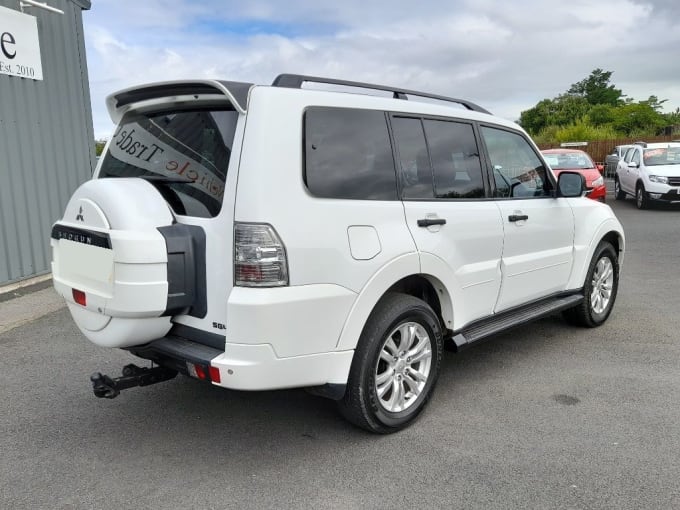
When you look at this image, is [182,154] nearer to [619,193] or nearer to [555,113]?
[619,193]

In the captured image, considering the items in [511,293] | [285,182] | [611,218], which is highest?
[285,182]

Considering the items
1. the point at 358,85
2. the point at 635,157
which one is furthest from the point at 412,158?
the point at 635,157

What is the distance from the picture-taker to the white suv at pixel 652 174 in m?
14.4

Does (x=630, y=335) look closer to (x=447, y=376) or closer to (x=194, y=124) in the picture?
(x=447, y=376)

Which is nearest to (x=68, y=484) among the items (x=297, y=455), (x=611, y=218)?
(x=297, y=455)

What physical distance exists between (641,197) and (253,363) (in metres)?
15.1

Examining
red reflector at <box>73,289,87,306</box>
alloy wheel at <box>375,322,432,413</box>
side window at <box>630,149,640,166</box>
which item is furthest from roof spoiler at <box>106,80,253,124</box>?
side window at <box>630,149,640,166</box>

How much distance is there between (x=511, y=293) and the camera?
4.25m

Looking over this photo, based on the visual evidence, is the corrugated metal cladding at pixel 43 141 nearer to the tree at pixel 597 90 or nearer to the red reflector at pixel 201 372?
the red reflector at pixel 201 372

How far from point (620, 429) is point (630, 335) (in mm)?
2017

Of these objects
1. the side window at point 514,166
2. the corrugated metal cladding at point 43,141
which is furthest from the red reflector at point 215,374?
the corrugated metal cladding at point 43,141

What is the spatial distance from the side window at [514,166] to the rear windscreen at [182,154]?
81.0 inches

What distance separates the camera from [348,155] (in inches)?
124

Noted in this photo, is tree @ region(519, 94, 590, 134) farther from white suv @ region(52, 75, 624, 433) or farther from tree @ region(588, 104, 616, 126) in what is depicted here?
white suv @ region(52, 75, 624, 433)
